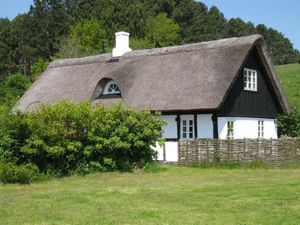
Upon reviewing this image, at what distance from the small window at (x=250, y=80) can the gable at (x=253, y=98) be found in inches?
7.4

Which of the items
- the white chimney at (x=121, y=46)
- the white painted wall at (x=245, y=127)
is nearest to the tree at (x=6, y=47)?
the white chimney at (x=121, y=46)

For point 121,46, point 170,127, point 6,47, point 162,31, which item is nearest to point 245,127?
point 170,127

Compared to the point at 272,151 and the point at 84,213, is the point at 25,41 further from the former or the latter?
the point at 84,213

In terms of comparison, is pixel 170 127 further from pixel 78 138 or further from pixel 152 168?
pixel 78 138

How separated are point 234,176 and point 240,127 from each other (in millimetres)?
7408

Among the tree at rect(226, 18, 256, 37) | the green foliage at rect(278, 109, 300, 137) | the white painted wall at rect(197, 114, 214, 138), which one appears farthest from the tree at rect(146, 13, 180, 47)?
the white painted wall at rect(197, 114, 214, 138)

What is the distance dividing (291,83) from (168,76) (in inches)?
1063

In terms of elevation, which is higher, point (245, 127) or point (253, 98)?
point (253, 98)

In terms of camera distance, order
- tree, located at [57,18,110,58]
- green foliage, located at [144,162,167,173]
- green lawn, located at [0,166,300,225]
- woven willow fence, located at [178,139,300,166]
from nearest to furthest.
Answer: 1. green lawn, located at [0,166,300,225]
2. green foliage, located at [144,162,167,173]
3. woven willow fence, located at [178,139,300,166]
4. tree, located at [57,18,110,58]

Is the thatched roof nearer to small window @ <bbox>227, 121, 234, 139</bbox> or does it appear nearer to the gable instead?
the gable

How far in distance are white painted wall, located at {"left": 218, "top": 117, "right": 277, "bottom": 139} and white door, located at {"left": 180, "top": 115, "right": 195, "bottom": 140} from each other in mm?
1254

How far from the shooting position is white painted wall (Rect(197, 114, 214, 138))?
2361 centimetres

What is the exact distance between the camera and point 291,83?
4978 cm

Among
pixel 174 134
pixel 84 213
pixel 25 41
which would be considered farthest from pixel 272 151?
pixel 25 41
